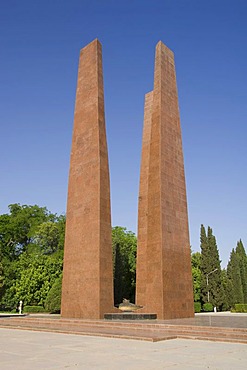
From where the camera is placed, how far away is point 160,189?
14.4m

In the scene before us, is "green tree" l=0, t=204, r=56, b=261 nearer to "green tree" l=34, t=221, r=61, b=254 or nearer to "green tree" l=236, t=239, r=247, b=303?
"green tree" l=34, t=221, r=61, b=254

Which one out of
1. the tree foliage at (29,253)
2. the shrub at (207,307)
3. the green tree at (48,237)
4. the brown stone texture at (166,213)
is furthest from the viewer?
the green tree at (48,237)

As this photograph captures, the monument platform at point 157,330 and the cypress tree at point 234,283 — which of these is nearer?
the monument platform at point 157,330

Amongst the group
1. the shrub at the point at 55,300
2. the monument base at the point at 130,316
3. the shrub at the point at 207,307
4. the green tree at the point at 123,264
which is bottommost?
the shrub at the point at 207,307

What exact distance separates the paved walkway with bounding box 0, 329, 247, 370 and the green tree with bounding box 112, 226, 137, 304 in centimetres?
1868

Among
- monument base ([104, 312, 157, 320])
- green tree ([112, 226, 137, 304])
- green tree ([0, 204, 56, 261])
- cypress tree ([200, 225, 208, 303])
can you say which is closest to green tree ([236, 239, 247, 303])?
cypress tree ([200, 225, 208, 303])

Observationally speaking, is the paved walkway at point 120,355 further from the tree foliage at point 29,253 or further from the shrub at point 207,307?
the shrub at point 207,307

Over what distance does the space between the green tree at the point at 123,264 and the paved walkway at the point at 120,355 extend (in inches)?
736

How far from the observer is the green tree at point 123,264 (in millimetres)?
26562

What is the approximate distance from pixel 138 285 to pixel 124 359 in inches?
475

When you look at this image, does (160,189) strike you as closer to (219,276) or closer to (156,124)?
(156,124)

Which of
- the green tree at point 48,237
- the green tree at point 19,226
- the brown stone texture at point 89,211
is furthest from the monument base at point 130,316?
the green tree at point 19,226

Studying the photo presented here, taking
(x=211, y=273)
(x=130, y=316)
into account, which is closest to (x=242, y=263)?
(x=211, y=273)

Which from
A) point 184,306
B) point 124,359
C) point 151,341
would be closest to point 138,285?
point 184,306
